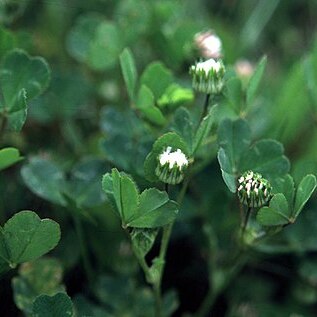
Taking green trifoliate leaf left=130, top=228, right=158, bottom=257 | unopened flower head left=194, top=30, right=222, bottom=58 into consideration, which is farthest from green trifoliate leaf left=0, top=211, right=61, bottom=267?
unopened flower head left=194, top=30, right=222, bottom=58

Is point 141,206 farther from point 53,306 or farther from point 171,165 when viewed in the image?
point 53,306

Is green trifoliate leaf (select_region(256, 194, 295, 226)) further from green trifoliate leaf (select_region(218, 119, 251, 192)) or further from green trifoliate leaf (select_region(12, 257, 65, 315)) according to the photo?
green trifoliate leaf (select_region(12, 257, 65, 315))

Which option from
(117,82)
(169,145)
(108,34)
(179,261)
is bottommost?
(179,261)

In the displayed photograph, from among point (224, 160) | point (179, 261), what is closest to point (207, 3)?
point (179, 261)

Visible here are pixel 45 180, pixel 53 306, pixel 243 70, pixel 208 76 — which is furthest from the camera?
pixel 243 70

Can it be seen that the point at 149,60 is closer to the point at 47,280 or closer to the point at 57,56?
the point at 57,56

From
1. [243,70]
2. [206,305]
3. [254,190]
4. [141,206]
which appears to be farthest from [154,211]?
[243,70]

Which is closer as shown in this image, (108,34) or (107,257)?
(107,257)
